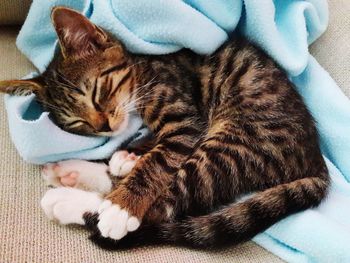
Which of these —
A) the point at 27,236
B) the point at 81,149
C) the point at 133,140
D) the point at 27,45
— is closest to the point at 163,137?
the point at 133,140

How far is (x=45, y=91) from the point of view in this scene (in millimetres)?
1290

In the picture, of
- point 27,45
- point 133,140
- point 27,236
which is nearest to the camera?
point 27,236

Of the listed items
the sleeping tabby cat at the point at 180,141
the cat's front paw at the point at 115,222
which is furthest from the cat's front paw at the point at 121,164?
the cat's front paw at the point at 115,222

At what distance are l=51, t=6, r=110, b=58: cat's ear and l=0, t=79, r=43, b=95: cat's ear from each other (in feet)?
0.35

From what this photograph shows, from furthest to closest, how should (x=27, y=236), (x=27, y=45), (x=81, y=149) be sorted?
1. (x=27, y=45)
2. (x=81, y=149)
3. (x=27, y=236)

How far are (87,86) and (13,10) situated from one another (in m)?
0.58

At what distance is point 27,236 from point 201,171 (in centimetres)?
41

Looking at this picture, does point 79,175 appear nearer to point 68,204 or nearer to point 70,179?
point 70,179

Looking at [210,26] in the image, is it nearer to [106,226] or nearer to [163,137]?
[163,137]

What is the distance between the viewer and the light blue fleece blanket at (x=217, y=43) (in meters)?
1.19

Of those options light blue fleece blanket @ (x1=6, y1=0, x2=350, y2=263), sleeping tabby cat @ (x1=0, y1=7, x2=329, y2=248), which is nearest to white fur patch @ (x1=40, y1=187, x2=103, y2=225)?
sleeping tabby cat @ (x1=0, y1=7, x2=329, y2=248)

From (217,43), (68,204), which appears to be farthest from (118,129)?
(217,43)

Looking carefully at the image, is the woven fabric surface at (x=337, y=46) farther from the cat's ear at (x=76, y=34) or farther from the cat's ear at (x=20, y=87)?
the cat's ear at (x=20, y=87)

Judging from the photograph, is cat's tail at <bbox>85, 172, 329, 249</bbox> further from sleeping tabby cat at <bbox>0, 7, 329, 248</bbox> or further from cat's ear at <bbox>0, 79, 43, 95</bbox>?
cat's ear at <bbox>0, 79, 43, 95</bbox>
